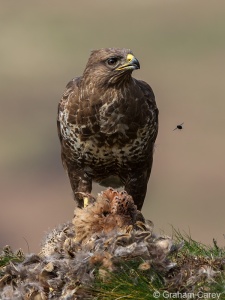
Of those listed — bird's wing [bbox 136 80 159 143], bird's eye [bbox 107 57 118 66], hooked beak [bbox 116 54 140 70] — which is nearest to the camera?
hooked beak [bbox 116 54 140 70]

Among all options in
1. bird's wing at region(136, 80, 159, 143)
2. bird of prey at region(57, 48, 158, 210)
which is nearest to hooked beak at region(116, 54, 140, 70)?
bird of prey at region(57, 48, 158, 210)

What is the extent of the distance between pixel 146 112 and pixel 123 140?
1.38 ft

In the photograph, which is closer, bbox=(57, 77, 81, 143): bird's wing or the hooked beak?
the hooked beak

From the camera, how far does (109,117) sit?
30.1ft

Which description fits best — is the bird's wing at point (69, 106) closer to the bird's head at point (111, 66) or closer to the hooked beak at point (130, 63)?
the bird's head at point (111, 66)

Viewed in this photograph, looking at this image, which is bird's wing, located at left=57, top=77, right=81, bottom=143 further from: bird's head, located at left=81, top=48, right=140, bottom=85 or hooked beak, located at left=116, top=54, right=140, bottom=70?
hooked beak, located at left=116, top=54, right=140, bottom=70

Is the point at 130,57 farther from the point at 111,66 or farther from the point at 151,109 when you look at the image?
the point at 151,109

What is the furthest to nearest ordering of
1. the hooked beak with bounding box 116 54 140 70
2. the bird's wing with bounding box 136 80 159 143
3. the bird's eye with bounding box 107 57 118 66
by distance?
the bird's wing with bounding box 136 80 159 143, the bird's eye with bounding box 107 57 118 66, the hooked beak with bounding box 116 54 140 70

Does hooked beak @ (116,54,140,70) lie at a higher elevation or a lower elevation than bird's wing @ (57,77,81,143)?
higher

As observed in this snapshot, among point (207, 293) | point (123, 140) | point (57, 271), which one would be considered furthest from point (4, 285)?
point (123, 140)

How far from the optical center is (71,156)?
31.7 feet

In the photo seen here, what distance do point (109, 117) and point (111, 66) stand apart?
0.55 metres

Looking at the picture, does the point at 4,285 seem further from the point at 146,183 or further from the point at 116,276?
the point at 146,183

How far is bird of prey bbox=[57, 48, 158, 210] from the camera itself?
9188 mm
